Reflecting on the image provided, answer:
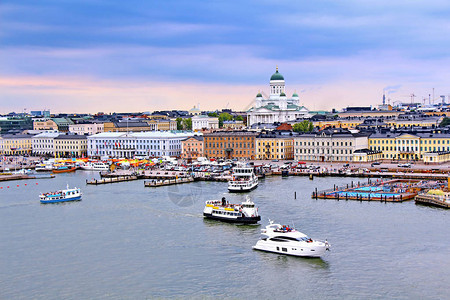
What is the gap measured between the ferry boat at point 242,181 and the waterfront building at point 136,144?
22569mm

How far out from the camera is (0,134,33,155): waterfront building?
2645 inches

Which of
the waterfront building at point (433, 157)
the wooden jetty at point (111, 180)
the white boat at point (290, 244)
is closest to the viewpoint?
the white boat at point (290, 244)

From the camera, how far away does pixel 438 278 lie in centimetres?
1717

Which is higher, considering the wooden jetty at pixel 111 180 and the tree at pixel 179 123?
the tree at pixel 179 123

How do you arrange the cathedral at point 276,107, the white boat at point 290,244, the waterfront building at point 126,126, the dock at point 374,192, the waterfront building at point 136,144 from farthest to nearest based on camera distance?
1. the cathedral at point 276,107
2. the waterfront building at point 126,126
3. the waterfront building at point 136,144
4. the dock at point 374,192
5. the white boat at point 290,244

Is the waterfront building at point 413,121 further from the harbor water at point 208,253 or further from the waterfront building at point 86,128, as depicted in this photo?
the harbor water at point 208,253

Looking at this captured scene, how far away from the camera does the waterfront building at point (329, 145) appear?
1956 inches

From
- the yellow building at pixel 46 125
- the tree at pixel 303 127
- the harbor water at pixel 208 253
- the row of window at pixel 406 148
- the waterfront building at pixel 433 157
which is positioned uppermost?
the yellow building at pixel 46 125

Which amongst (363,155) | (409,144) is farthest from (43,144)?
(409,144)

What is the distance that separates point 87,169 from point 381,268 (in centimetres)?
3533

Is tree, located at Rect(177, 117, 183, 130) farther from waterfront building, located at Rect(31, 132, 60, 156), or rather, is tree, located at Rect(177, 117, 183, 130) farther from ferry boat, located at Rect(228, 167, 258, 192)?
ferry boat, located at Rect(228, 167, 258, 192)

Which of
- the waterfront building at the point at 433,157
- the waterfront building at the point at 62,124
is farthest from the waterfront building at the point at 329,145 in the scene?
the waterfront building at the point at 62,124

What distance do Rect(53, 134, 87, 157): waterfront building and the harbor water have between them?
33839mm

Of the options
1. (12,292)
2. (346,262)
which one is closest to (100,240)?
(12,292)
